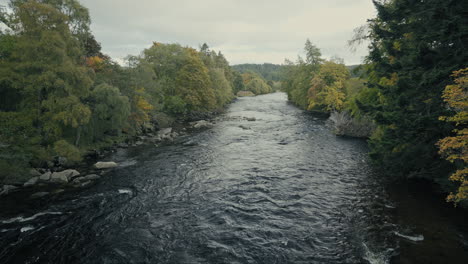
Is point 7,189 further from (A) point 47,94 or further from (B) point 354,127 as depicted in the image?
(B) point 354,127

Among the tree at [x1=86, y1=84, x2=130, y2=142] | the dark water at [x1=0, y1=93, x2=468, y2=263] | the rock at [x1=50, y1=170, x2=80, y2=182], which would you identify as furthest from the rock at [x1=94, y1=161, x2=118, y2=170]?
the tree at [x1=86, y1=84, x2=130, y2=142]

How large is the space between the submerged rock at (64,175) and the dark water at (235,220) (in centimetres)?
219

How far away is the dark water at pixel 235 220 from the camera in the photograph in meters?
8.57

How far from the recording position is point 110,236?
9.80 meters

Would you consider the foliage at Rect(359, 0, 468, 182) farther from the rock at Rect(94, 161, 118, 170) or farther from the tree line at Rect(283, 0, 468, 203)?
the rock at Rect(94, 161, 118, 170)

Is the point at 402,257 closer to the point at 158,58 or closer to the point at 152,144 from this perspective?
the point at 152,144

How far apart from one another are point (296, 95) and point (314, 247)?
54739 millimetres

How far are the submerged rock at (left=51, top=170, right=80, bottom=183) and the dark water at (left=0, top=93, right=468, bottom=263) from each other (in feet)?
7.18

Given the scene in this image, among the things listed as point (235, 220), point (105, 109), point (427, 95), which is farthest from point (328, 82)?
point (235, 220)

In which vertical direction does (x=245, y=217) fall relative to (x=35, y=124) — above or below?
below

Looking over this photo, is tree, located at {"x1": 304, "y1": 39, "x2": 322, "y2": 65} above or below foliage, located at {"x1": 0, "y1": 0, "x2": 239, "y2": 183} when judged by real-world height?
above

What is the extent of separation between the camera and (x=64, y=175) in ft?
51.4

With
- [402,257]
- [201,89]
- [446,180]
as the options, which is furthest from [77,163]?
[201,89]

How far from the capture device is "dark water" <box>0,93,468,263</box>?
8.57 metres
